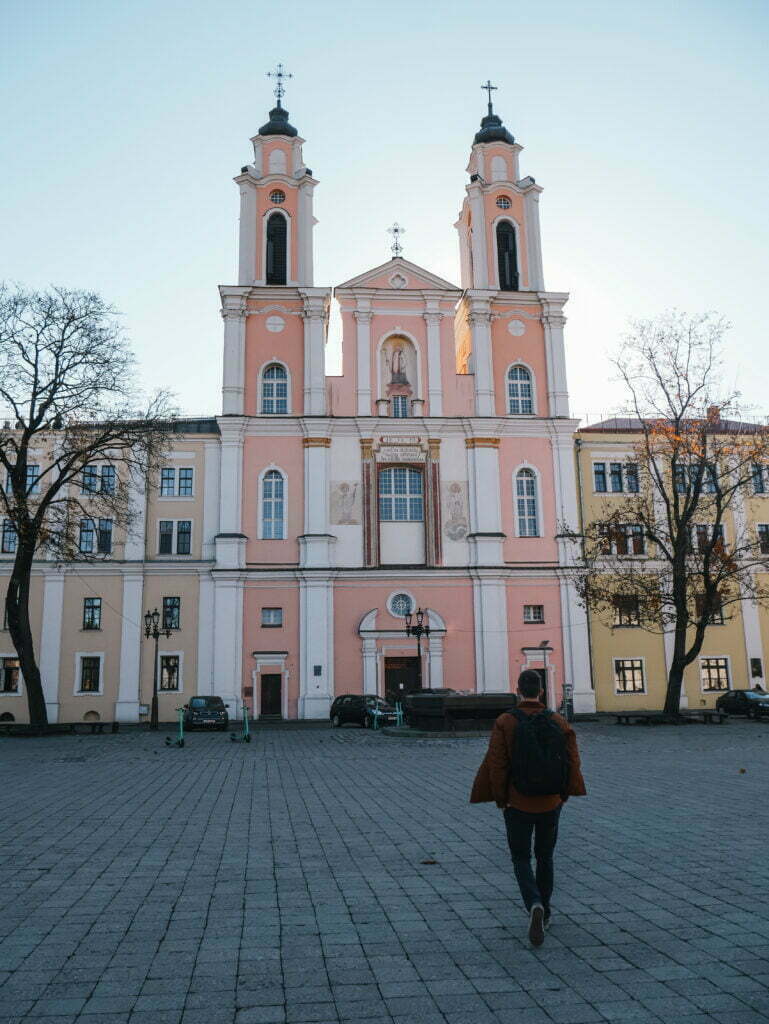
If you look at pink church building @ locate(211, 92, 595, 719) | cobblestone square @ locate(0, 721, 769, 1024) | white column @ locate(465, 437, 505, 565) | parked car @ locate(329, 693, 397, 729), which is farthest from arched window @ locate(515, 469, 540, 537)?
cobblestone square @ locate(0, 721, 769, 1024)

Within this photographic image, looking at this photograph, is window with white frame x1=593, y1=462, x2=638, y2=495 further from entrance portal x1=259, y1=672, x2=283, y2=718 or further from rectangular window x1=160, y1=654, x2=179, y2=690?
rectangular window x1=160, y1=654, x2=179, y2=690

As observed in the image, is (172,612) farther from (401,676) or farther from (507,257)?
(507,257)

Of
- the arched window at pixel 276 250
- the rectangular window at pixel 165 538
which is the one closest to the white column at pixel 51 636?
the rectangular window at pixel 165 538

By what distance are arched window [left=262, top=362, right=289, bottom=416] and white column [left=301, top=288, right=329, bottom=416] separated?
1.20 meters

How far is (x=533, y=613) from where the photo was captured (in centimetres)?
4172

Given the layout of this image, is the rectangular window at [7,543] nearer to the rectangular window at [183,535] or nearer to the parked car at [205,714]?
the rectangular window at [183,535]

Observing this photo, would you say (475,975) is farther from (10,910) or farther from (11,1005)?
(10,910)

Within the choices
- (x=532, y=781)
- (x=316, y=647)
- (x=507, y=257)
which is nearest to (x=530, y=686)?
(x=532, y=781)

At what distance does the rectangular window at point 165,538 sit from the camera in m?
41.3

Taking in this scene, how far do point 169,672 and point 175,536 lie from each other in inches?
250

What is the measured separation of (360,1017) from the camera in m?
4.84

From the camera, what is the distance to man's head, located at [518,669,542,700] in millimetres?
6452

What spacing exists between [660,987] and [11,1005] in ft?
12.5

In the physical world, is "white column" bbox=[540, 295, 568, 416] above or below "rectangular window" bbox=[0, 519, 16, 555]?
above
